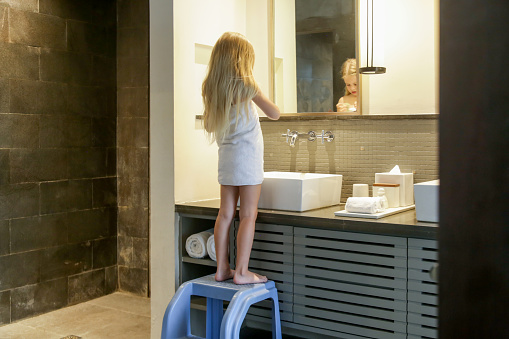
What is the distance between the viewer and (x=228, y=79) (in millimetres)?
2648

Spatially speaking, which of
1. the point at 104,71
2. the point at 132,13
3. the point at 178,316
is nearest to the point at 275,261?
the point at 178,316

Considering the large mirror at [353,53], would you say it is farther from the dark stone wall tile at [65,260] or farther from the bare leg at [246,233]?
the dark stone wall tile at [65,260]

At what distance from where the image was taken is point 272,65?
3.41 meters

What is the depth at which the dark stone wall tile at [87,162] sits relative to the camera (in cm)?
457

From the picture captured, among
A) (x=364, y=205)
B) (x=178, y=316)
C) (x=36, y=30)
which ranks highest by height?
(x=36, y=30)

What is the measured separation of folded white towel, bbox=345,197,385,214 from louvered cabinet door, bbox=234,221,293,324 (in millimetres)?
316

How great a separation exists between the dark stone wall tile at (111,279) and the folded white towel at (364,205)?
2.97 meters

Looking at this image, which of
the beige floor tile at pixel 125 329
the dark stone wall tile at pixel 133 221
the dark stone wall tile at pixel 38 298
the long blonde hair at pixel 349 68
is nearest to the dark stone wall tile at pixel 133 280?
the dark stone wall tile at pixel 133 221

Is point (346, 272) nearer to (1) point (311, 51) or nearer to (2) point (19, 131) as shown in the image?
(1) point (311, 51)

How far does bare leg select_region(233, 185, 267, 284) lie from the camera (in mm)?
2691

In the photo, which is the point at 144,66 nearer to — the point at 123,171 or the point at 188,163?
the point at 123,171

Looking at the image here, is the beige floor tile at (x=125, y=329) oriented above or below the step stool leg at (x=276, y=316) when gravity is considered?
below

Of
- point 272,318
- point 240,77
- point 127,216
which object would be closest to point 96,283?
point 127,216

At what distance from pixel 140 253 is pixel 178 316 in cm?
229
